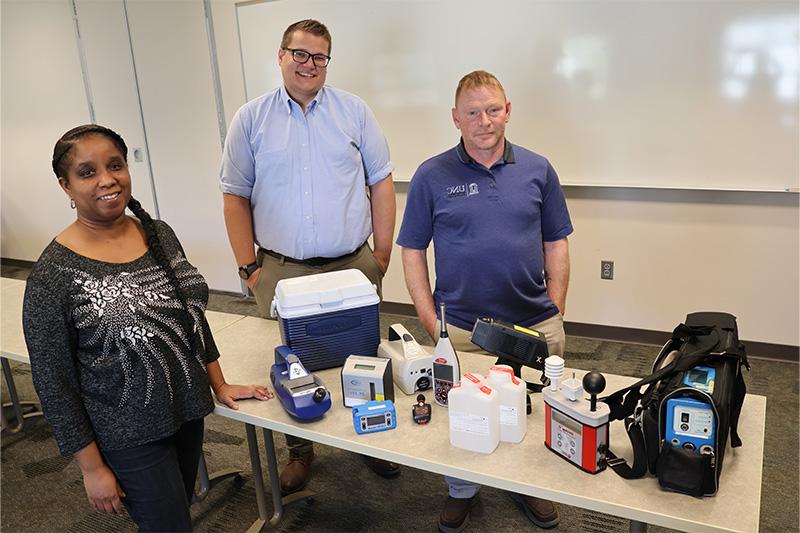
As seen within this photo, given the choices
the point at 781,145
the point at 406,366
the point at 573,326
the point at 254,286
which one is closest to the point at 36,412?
the point at 254,286

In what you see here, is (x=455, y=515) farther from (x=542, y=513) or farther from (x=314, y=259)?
(x=314, y=259)

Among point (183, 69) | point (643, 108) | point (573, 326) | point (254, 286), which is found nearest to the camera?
point (254, 286)

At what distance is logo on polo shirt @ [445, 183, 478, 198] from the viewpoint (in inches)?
79.8

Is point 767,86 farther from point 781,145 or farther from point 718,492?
point 718,492

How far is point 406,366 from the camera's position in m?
1.68

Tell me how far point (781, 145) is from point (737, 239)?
51cm

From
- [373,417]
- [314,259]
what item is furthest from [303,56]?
[373,417]

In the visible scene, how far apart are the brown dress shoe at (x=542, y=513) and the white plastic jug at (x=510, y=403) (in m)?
0.83

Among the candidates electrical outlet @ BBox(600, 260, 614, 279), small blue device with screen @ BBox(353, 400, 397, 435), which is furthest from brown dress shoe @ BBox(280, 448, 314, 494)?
electrical outlet @ BBox(600, 260, 614, 279)

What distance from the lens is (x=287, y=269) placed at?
2.39 meters

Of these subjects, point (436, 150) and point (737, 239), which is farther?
point (436, 150)

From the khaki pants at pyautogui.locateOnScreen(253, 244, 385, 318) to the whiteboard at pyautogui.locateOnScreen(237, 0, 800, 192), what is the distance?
147 centimetres

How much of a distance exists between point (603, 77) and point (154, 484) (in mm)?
2821

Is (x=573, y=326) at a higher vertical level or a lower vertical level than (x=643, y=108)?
lower
